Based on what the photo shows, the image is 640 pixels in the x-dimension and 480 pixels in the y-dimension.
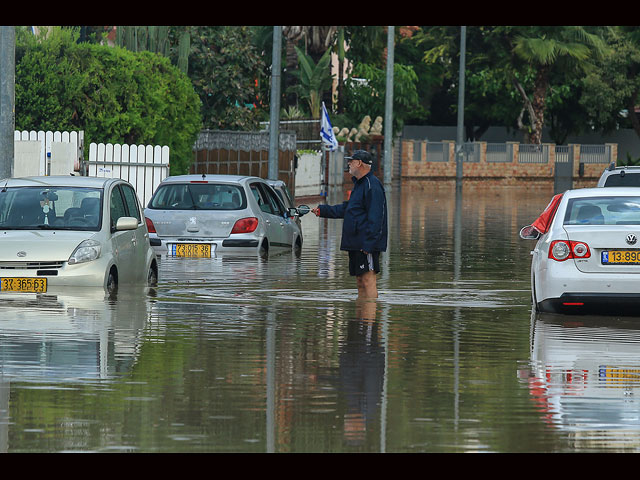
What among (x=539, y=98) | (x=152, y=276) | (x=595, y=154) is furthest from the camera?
(x=595, y=154)

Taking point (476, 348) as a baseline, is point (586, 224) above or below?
above

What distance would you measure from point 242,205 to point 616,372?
37.8 ft

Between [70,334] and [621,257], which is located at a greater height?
[621,257]

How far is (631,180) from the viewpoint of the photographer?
21.9m

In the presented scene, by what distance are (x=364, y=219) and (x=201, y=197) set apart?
273 inches

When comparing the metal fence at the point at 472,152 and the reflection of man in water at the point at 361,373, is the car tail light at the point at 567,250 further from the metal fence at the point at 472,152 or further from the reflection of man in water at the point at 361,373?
the metal fence at the point at 472,152

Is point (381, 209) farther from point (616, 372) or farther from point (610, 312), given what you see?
point (616, 372)

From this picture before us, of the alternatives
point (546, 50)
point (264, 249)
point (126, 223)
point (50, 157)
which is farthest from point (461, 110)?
point (126, 223)

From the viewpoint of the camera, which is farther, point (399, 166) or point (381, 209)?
point (399, 166)

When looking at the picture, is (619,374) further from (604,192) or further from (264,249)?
(264,249)

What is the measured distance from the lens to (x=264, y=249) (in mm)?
22016
